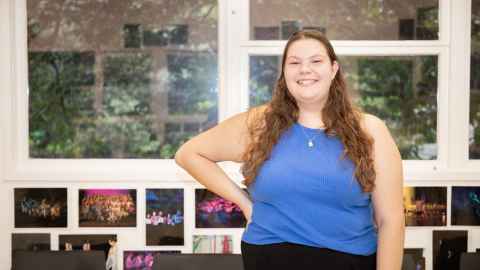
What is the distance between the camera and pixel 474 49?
8.59 ft

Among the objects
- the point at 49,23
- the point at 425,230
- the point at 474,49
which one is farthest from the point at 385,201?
the point at 49,23

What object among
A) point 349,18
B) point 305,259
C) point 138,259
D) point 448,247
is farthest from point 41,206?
point 448,247

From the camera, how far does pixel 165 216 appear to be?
254 cm

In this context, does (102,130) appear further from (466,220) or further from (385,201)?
(466,220)

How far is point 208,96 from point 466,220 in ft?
4.52

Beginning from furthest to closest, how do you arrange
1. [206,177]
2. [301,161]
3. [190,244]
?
[190,244], [206,177], [301,161]

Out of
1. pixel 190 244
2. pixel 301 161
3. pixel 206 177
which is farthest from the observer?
pixel 190 244

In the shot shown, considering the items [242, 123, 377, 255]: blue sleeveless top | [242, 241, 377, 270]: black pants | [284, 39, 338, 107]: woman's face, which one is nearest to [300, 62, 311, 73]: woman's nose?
[284, 39, 338, 107]: woman's face

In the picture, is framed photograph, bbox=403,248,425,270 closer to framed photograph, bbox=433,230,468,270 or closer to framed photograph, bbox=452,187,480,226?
framed photograph, bbox=433,230,468,270

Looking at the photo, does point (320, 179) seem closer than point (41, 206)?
Yes

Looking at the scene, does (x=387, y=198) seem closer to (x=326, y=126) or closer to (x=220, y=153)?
(x=326, y=126)

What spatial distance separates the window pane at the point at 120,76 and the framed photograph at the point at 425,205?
1.02m

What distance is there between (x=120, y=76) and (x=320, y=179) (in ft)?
5.16

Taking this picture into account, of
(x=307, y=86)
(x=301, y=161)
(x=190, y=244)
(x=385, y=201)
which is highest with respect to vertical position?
(x=307, y=86)
